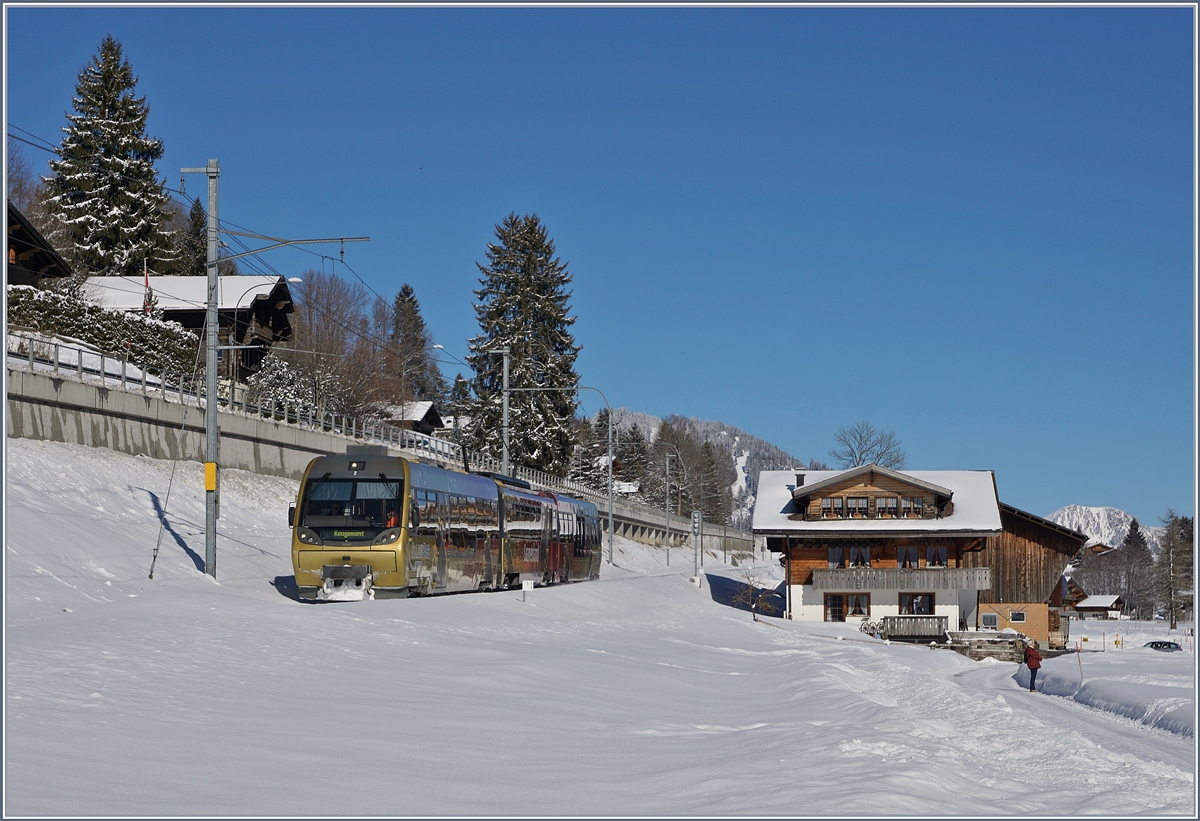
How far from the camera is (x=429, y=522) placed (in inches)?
1137

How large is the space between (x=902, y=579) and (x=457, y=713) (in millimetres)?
46975

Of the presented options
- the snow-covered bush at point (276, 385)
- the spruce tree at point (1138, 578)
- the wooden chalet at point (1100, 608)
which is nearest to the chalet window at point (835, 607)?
the snow-covered bush at point (276, 385)

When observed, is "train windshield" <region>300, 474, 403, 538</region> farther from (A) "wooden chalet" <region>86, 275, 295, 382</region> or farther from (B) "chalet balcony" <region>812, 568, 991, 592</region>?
(A) "wooden chalet" <region>86, 275, 295, 382</region>

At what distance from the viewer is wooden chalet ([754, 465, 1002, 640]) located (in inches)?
2301

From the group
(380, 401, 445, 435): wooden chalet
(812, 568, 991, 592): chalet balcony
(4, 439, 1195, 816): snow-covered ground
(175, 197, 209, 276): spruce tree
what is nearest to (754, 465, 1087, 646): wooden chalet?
(812, 568, 991, 592): chalet balcony

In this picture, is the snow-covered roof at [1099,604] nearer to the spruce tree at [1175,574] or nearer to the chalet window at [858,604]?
the spruce tree at [1175,574]

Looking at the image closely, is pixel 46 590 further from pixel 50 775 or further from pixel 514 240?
pixel 514 240

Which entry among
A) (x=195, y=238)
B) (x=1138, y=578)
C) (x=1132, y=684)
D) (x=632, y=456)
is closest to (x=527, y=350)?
(x=195, y=238)

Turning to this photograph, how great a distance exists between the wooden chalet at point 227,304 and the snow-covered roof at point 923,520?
27931mm

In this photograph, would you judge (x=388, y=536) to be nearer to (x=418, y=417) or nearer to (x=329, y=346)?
(x=329, y=346)

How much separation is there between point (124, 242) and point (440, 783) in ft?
234

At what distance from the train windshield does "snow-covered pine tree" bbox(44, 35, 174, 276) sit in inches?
1938

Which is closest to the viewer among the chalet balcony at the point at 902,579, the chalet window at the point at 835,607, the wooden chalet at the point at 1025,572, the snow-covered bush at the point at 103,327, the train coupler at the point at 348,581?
the train coupler at the point at 348,581

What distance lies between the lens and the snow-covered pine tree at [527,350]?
77188 millimetres
